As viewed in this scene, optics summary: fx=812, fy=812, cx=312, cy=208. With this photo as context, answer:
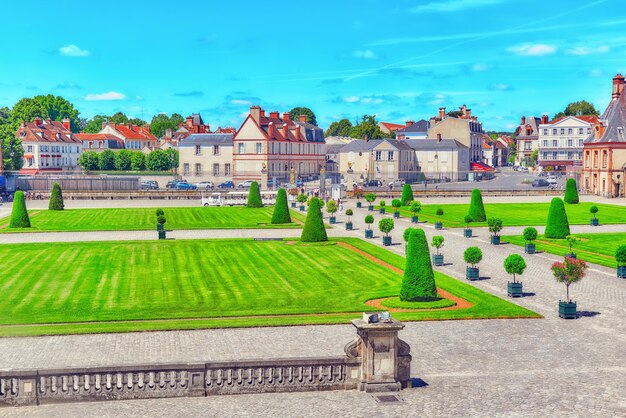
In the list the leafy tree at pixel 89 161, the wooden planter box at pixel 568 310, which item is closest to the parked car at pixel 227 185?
the leafy tree at pixel 89 161

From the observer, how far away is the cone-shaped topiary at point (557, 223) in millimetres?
51625

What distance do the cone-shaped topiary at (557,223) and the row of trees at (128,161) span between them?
358 ft

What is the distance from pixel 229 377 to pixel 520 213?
5912 cm

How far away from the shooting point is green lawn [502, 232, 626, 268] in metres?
43.8

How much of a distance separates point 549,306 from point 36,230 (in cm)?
3975

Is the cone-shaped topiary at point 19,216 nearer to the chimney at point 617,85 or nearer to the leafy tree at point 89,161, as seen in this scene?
the chimney at point 617,85

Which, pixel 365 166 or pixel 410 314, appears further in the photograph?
pixel 365 166

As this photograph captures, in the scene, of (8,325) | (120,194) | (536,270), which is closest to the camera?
(8,325)

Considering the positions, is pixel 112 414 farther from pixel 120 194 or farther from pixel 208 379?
pixel 120 194

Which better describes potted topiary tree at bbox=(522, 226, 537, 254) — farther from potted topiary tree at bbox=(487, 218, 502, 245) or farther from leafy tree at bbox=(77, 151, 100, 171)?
leafy tree at bbox=(77, 151, 100, 171)

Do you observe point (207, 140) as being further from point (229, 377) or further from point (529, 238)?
point (229, 377)

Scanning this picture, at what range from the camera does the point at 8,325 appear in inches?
1083

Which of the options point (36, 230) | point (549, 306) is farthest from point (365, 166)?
point (549, 306)

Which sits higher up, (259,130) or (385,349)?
(259,130)
